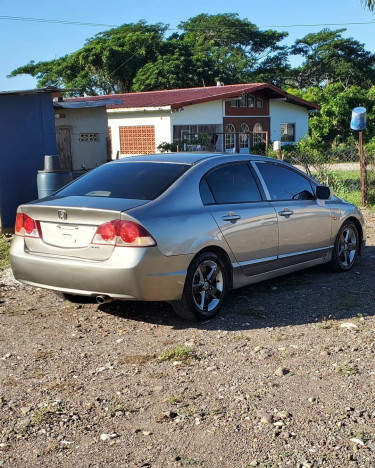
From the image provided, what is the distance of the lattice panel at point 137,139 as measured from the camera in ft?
95.9

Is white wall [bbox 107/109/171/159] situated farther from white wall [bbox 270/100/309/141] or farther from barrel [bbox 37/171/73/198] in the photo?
barrel [bbox 37/171/73/198]

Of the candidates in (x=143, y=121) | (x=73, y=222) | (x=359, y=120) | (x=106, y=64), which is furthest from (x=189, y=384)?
(x=106, y=64)

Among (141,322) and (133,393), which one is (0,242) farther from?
(133,393)

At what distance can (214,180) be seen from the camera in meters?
5.91

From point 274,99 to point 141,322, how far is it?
100 feet

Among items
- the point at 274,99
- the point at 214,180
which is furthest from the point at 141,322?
the point at 274,99

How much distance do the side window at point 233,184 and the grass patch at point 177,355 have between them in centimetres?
150

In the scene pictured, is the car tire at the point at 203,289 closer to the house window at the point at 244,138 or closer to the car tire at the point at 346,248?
the car tire at the point at 346,248

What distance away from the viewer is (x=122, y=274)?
5.01m

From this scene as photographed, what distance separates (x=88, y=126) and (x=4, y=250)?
21.3 feet

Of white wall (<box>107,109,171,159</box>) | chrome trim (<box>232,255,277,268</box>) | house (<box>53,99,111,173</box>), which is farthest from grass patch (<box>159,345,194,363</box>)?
white wall (<box>107,109,171,159</box>)

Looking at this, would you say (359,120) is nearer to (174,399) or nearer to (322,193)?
(322,193)

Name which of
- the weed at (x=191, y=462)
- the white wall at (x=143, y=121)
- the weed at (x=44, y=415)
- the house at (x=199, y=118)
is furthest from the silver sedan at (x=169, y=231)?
the white wall at (x=143, y=121)

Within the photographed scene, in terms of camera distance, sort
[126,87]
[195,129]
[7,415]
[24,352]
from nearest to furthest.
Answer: [7,415] → [24,352] → [195,129] → [126,87]
